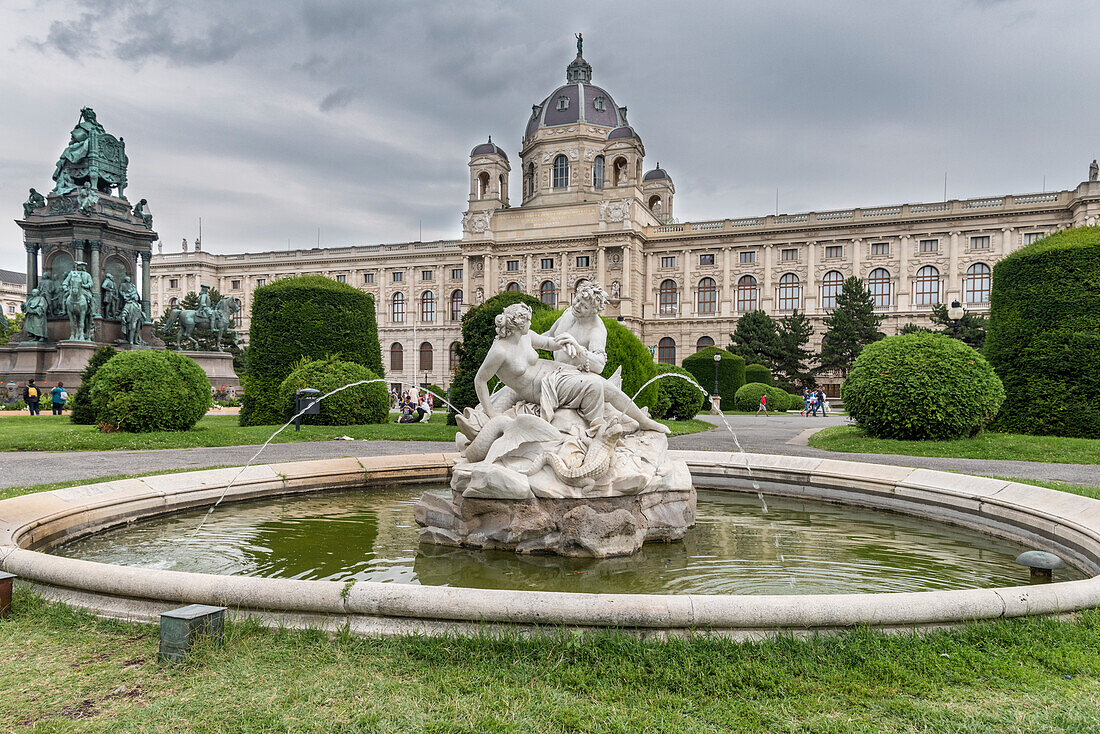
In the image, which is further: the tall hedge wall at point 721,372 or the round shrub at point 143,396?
the tall hedge wall at point 721,372

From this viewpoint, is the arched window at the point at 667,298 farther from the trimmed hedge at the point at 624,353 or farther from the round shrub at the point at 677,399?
the trimmed hedge at the point at 624,353

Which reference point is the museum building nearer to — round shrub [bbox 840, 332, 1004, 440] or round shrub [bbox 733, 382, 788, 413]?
round shrub [bbox 733, 382, 788, 413]

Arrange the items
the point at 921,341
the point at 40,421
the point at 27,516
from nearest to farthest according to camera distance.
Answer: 1. the point at 27,516
2. the point at 921,341
3. the point at 40,421

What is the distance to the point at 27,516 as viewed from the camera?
514 centimetres

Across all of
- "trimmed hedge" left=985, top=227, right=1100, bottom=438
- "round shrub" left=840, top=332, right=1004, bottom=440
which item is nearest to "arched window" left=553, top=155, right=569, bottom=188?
"trimmed hedge" left=985, top=227, right=1100, bottom=438

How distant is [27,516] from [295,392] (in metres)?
10.6

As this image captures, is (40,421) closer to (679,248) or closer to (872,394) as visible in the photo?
(872,394)

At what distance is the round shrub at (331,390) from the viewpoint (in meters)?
15.9

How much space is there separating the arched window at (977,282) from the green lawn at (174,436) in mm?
46679

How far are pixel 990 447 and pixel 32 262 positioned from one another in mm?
33682

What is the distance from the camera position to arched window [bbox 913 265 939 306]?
172ft

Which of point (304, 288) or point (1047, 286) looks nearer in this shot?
point (1047, 286)

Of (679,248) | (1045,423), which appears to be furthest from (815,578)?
(679,248)

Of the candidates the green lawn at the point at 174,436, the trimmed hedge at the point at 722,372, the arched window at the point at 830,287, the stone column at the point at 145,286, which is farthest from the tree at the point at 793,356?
the stone column at the point at 145,286
